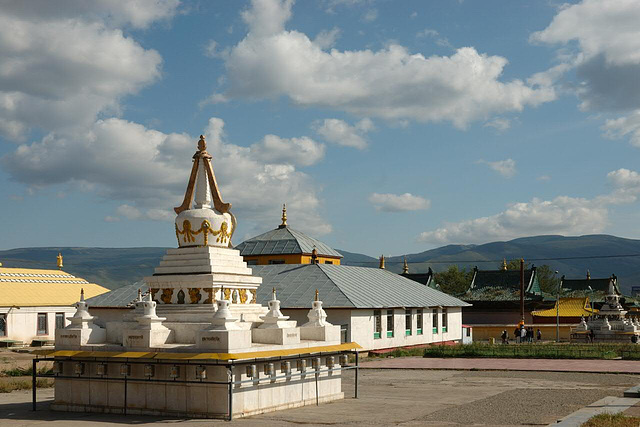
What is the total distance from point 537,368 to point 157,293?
71.4 ft

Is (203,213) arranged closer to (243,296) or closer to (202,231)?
(202,231)

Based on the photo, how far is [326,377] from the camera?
2344cm

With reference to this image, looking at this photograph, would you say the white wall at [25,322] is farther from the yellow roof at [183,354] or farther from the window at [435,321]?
the yellow roof at [183,354]

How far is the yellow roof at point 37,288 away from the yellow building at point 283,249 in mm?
14710

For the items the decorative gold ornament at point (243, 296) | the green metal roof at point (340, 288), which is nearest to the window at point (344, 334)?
the green metal roof at point (340, 288)

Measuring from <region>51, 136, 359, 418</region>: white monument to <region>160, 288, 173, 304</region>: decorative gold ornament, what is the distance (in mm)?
30

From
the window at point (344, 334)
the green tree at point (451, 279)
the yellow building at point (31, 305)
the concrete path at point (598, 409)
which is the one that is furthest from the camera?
the green tree at point (451, 279)

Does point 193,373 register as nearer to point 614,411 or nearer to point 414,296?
point 614,411

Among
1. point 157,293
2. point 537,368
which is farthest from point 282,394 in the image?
point 537,368

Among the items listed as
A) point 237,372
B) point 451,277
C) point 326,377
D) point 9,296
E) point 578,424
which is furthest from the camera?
point 451,277

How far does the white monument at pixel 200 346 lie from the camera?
19734mm

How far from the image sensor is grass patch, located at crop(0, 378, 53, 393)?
1087 inches

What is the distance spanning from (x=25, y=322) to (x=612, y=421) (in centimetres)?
4893

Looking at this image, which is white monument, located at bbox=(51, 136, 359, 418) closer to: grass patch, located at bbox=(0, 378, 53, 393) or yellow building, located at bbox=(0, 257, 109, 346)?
grass patch, located at bbox=(0, 378, 53, 393)
